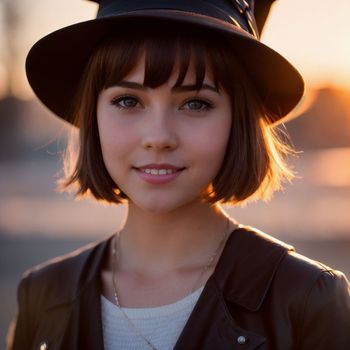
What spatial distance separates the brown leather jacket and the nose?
1.59 feet

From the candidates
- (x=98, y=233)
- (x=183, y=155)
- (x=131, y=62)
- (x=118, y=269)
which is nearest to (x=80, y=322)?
(x=118, y=269)

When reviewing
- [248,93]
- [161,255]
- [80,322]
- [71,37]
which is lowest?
[80,322]

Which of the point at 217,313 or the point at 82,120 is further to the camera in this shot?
the point at 82,120

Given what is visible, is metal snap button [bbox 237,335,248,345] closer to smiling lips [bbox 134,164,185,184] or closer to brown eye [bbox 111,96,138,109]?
smiling lips [bbox 134,164,185,184]

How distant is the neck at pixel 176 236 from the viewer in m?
2.79

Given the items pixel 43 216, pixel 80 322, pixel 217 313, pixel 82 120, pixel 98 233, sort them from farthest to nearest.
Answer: pixel 43 216 → pixel 98 233 → pixel 82 120 → pixel 80 322 → pixel 217 313

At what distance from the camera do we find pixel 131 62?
2.55m

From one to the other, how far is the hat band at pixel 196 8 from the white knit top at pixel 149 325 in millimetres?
996

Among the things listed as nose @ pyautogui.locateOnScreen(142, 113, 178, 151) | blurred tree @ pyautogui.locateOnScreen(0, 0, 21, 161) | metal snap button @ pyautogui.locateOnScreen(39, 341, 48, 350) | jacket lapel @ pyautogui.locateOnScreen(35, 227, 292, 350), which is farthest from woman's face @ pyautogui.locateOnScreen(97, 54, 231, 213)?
blurred tree @ pyautogui.locateOnScreen(0, 0, 21, 161)

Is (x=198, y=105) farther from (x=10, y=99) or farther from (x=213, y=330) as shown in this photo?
(x=10, y=99)

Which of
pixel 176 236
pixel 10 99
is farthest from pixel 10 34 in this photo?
pixel 176 236

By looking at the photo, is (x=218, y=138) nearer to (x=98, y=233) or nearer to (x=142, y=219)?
(x=142, y=219)

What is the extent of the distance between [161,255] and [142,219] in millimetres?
165

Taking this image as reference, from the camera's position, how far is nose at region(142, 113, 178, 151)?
247cm
